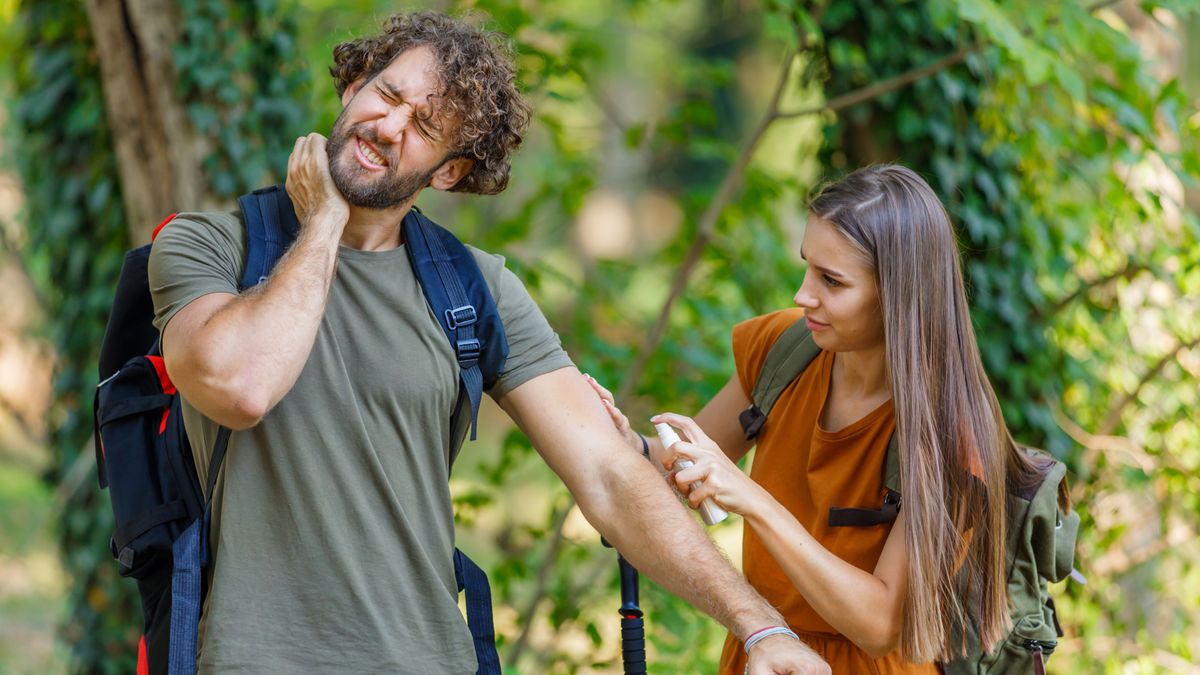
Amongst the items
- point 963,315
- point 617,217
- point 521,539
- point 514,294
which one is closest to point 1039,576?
point 963,315

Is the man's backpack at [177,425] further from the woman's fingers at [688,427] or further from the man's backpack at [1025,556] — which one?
the man's backpack at [1025,556]

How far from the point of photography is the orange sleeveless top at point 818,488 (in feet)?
8.34

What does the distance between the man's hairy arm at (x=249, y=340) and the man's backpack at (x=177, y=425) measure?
13 cm

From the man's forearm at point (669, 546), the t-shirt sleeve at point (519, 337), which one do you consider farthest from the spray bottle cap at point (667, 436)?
the t-shirt sleeve at point (519, 337)

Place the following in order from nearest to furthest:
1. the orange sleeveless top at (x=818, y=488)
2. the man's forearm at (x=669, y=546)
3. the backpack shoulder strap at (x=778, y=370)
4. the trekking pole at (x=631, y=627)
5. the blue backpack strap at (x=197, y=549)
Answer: the blue backpack strap at (x=197, y=549) < the man's forearm at (x=669, y=546) < the orange sleeveless top at (x=818, y=488) < the trekking pole at (x=631, y=627) < the backpack shoulder strap at (x=778, y=370)

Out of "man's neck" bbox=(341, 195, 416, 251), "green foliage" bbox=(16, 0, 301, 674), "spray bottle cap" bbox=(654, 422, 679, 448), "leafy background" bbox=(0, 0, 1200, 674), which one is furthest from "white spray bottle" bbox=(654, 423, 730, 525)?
"green foliage" bbox=(16, 0, 301, 674)

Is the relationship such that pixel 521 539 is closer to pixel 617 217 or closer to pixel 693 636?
pixel 693 636

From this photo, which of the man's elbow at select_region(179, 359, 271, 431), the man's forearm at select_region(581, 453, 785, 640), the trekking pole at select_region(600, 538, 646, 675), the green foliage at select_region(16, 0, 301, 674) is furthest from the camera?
the green foliage at select_region(16, 0, 301, 674)

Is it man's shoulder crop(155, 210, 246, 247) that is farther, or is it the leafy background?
the leafy background

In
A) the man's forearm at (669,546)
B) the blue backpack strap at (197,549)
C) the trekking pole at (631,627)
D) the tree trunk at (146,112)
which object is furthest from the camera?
the tree trunk at (146,112)

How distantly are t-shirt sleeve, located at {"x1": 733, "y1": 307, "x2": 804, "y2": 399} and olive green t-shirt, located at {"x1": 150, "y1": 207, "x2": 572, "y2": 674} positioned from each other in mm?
846

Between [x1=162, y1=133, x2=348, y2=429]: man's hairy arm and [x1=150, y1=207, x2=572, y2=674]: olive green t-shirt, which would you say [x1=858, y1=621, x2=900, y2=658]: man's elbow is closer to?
[x1=150, y1=207, x2=572, y2=674]: olive green t-shirt

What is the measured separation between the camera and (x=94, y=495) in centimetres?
488

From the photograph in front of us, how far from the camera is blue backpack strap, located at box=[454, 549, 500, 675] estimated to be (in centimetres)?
250
